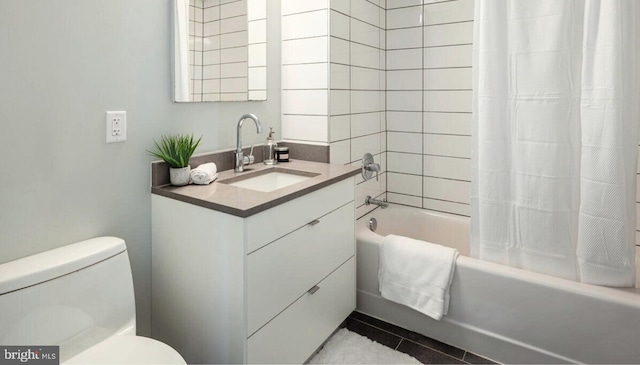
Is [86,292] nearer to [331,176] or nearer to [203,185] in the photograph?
[203,185]

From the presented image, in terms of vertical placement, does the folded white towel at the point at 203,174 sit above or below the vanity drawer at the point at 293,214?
above

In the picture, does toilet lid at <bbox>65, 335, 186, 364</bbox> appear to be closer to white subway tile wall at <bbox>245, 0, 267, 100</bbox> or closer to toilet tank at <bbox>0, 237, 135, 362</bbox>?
toilet tank at <bbox>0, 237, 135, 362</bbox>

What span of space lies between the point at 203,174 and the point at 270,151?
556mm

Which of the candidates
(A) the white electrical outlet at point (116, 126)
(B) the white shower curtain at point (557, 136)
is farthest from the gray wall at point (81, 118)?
(B) the white shower curtain at point (557, 136)

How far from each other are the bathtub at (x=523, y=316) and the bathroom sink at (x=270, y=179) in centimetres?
52

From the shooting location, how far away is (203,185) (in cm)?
164

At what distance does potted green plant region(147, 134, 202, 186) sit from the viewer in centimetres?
159

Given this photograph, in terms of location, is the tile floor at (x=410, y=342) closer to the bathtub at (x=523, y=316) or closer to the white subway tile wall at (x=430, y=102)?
the bathtub at (x=523, y=316)

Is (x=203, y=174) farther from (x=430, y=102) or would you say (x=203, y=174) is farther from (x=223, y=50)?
(x=430, y=102)

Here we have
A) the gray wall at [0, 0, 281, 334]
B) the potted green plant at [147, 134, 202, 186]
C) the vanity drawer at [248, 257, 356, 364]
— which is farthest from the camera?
the potted green plant at [147, 134, 202, 186]

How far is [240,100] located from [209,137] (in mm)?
271

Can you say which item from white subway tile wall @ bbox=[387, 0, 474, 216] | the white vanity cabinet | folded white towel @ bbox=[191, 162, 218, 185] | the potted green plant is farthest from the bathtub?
the potted green plant

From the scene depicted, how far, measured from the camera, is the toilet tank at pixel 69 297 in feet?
3.62

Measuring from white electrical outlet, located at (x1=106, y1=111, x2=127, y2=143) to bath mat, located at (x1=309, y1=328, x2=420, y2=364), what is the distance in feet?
4.09
